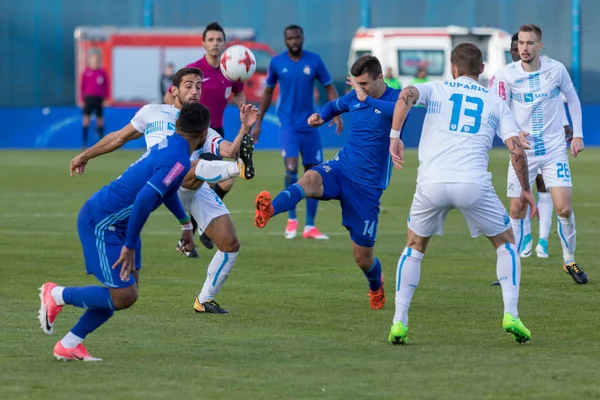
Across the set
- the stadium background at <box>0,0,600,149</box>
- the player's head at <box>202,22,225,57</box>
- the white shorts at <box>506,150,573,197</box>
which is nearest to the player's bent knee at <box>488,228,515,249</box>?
the white shorts at <box>506,150,573,197</box>

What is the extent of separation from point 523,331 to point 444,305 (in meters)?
2.09

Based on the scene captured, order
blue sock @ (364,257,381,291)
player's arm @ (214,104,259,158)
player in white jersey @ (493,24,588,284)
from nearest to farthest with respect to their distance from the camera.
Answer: player's arm @ (214,104,259,158) → blue sock @ (364,257,381,291) → player in white jersey @ (493,24,588,284)

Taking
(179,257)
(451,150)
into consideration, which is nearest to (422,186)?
(451,150)

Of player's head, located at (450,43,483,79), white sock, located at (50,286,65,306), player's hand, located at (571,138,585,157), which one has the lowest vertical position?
white sock, located at (50,286,65,306)

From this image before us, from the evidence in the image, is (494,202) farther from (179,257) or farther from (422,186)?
(179,257)

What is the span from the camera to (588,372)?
7.76 meters

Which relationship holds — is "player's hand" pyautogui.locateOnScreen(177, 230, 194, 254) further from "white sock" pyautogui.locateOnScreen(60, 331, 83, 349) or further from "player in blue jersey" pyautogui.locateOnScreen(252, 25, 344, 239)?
"player in blue jersey" pyautogui.locateOnScreen(252, 25, 344, 239)

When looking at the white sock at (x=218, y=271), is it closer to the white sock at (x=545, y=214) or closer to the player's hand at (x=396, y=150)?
the player's hand at (x=396, y=150)

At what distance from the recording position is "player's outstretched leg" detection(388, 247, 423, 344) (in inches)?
344

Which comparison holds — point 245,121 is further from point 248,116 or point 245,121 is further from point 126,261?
point 126,261

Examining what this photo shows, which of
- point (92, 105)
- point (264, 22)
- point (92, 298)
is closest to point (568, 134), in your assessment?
point (92, 298)

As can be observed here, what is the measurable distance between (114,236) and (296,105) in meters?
8.69

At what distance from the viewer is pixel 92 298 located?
8031 millimetres

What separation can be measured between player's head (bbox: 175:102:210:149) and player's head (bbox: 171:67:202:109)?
5.72 ft
